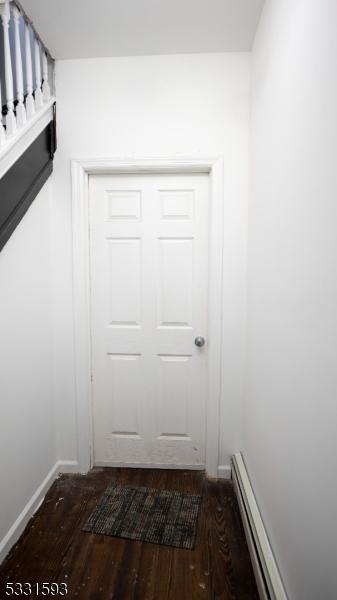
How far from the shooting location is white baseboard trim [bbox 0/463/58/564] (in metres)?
1.58

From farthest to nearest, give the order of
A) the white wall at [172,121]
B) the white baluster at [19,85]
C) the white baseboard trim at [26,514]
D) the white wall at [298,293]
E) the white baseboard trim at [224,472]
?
the white baseboard trim at [224,472] → the white wall at [172,121] → the white baluster at [19,85] → the white baseboard trim at [26,514] → the white wall at [298,293]

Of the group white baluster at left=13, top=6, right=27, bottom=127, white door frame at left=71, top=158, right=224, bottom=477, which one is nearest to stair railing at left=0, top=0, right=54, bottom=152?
white baluster at left=13, top=6, right=27, bottom=127

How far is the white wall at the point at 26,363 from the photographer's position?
162 cm

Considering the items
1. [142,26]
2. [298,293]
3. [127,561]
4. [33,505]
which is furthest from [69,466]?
[142,26]

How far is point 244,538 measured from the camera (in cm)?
169

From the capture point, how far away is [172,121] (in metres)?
2.06

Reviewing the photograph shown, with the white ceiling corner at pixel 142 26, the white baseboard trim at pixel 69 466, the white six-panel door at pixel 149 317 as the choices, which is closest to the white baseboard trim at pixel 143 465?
the white six-panel door at pixel 149 317

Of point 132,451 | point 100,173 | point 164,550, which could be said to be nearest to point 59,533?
point 164,550

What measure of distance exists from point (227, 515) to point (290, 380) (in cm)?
111

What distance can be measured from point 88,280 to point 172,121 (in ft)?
3.66

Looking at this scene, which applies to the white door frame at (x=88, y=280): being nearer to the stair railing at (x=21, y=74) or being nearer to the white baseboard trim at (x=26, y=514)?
the white baseboard trim at (x=26, y=514)

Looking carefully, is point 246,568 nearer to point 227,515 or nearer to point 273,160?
point 227,515

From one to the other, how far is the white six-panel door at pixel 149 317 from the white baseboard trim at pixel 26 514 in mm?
344

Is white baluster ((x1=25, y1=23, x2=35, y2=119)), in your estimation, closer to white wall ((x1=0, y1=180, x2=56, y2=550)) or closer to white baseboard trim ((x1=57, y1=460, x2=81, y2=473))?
white wall ((x1=0, y1=180, x2=56, y2=550))
